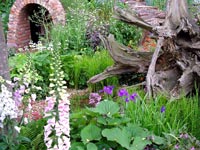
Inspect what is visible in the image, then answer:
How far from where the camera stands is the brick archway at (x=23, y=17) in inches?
351

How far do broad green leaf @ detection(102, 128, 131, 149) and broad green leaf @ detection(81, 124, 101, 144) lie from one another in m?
0.06

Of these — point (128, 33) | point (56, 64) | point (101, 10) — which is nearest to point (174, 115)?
point (56, 64)

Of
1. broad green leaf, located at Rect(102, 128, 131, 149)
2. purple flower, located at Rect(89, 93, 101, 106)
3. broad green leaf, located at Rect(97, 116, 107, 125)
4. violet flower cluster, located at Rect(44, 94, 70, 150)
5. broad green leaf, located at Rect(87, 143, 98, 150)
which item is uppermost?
violet flower cluster, located at Rect(44, 94, 70, 150)

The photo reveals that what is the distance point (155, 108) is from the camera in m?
3.63

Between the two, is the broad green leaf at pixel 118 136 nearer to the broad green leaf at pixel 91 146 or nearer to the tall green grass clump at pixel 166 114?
the broad green leaf at pixel 91 146

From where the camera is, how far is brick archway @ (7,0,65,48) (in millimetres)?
8914

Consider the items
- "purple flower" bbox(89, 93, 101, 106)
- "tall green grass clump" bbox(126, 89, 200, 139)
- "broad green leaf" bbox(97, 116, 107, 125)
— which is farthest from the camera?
"purple flower" bbox(89, 93, 101, 106)

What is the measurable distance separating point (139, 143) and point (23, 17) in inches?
291

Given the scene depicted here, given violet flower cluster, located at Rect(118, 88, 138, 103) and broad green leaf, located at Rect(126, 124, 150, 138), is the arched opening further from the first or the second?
broad green leaf, located at Rect(126, 124, 150, 138)

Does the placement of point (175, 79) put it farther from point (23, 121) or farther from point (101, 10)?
point (101, 10)

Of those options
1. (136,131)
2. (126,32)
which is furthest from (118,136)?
(126,32)

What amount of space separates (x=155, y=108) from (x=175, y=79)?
0.91 m

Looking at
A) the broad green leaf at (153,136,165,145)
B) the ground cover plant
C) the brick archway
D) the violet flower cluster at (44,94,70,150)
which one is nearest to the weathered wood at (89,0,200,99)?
the ground cover plant

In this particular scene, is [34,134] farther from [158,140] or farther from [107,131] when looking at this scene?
[158,140]
